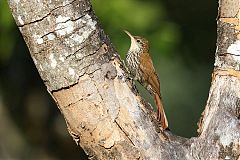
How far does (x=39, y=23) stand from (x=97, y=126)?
0.46 metres

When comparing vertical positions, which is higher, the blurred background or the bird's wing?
the bird's wing

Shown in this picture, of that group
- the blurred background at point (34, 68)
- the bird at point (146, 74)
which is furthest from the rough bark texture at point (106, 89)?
the blurred background at point (34, 68)

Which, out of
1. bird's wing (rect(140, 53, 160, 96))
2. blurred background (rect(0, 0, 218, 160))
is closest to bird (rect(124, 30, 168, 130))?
bird's wing (rect(140, 53, 160, 96))

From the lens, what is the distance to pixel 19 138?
6.66 m

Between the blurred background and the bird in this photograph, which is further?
the blurred background

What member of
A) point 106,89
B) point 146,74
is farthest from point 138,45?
point 106,89

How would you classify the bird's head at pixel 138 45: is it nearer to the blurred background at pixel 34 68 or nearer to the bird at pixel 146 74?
the bird at pixel 146 74

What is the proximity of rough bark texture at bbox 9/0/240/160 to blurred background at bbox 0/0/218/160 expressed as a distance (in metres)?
2.33

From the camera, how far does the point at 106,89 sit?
304 cm

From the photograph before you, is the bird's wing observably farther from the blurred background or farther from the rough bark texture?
the blurred background

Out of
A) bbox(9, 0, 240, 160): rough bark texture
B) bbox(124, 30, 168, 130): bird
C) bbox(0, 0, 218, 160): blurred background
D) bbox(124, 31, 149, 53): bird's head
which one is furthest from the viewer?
bbox(0, 0, 218, 160): blurred background

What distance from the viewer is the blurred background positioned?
5723mm

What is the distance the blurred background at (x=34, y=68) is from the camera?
572 centimetres

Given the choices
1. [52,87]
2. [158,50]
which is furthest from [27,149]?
[52,87]
